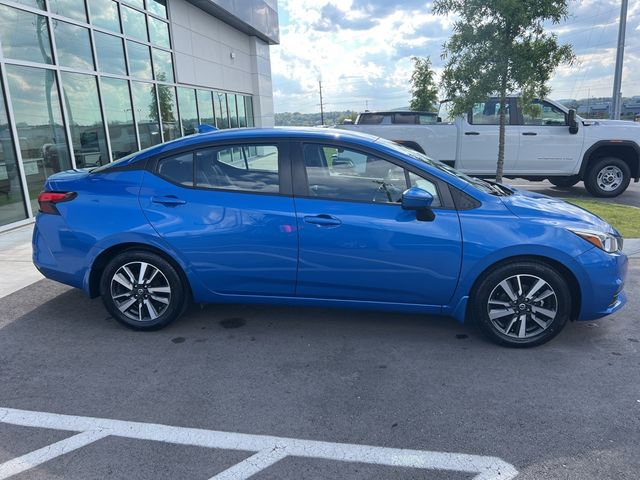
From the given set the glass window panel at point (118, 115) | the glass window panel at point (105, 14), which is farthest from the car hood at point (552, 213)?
the glass window panel at point (105, 14)

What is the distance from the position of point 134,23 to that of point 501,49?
354 inches

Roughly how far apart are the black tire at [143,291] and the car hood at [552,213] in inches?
107

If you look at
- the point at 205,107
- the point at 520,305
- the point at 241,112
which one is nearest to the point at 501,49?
the point at 520,305

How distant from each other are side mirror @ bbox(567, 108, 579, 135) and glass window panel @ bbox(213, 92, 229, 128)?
1259 cm

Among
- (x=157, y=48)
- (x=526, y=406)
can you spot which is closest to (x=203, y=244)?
(x=526, y=406)

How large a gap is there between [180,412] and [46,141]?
7.59 meters

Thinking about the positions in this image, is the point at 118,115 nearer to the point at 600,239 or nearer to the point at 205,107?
the point at 205,107

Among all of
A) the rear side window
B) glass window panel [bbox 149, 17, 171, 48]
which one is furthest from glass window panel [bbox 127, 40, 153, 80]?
the rear side window

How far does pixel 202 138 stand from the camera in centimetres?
393

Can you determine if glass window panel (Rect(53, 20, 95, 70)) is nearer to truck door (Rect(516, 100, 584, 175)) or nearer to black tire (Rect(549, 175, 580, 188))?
truck door (Rect(516, 100, 584, 175))

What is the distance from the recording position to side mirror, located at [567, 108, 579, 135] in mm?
9492

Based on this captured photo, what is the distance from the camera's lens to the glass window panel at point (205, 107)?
16544 millimetres

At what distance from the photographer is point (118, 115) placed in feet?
35.9

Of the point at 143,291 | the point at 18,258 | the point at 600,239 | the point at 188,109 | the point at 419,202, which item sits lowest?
the point at 18,258
